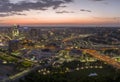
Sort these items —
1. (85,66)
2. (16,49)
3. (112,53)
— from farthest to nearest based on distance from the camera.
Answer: (16,49) → (112,53) → (85,66)

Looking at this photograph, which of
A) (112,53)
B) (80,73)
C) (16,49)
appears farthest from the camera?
(16,49)

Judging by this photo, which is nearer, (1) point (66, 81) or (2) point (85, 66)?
(1) point (66, 81)

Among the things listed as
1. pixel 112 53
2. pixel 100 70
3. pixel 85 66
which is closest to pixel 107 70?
pixel 100 70

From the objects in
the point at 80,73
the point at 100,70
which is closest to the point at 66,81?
the point at 80,73

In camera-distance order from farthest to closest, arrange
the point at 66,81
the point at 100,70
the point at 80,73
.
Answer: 1. the point at 100,70
2. the point at 80,73
3. the point at 66,81

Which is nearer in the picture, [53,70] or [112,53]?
[53,70]

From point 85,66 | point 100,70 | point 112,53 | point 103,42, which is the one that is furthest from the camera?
point 103,42

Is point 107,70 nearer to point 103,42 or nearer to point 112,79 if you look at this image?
point 112,79

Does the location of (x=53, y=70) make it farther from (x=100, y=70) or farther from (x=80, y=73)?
(x=100, y=70)
